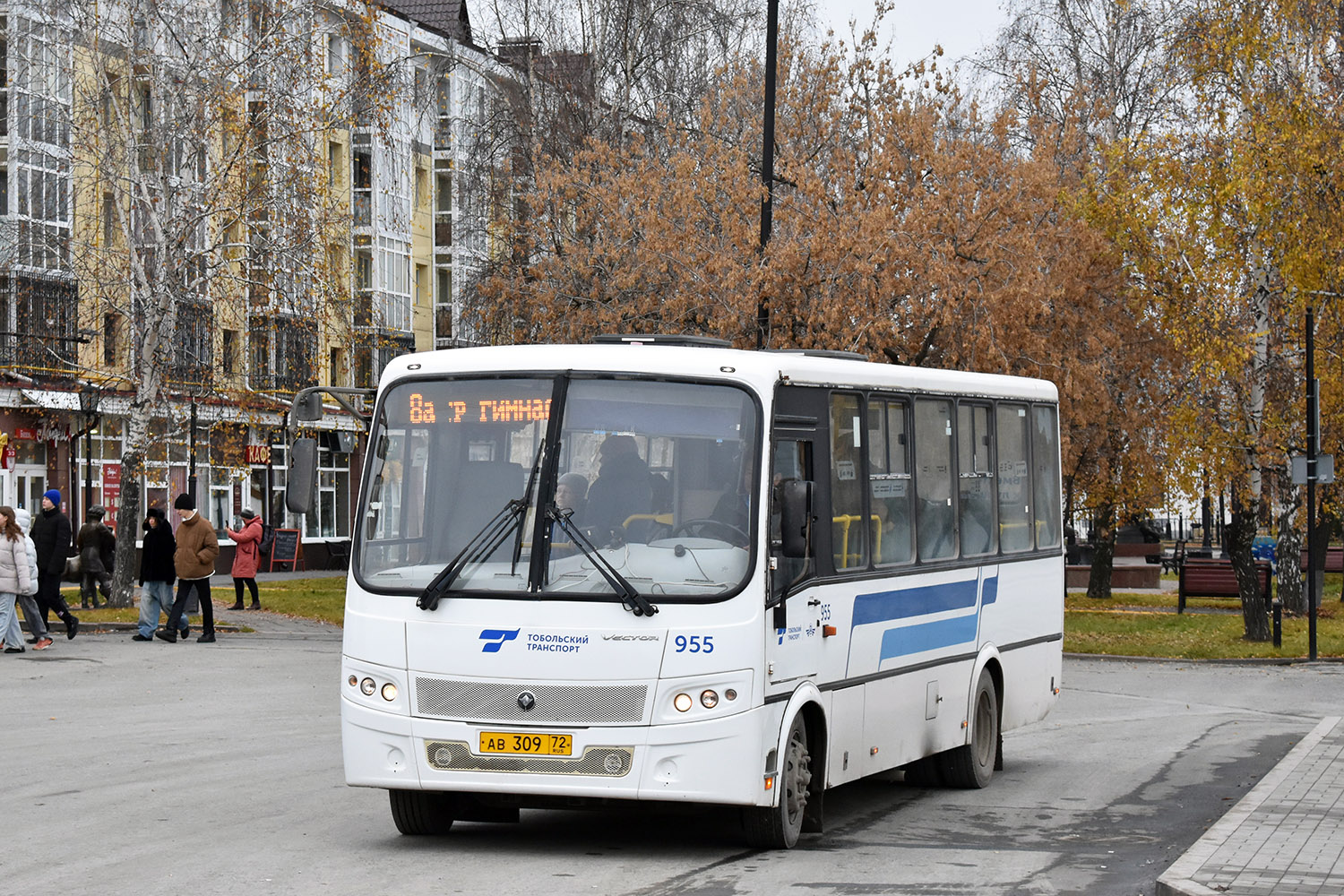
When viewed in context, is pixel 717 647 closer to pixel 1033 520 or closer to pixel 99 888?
pixel 99 888

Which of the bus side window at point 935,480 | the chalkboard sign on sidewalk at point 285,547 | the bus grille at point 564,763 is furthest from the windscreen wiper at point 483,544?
the chalkboard sign on sidewalk at point 285,547

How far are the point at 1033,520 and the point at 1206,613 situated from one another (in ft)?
77.5

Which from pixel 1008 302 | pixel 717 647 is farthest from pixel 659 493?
pixel 1008 302

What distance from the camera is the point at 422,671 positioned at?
34.2 feet

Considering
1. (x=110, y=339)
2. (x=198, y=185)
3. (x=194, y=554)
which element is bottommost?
(x=194, y=554)

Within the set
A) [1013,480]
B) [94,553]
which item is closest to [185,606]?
[94,553]

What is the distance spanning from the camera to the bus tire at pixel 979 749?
14086 mm

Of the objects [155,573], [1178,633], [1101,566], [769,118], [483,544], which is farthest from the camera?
[1101,566]

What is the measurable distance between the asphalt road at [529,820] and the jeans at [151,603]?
6969 mm

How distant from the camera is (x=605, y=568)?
34.1ft

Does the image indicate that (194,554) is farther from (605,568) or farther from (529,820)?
(605,568)

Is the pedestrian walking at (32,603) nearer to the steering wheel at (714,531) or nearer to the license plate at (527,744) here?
the license plate at (527,744)

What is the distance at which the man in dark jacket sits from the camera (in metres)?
27.0

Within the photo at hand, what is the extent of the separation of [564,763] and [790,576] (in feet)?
5.34
